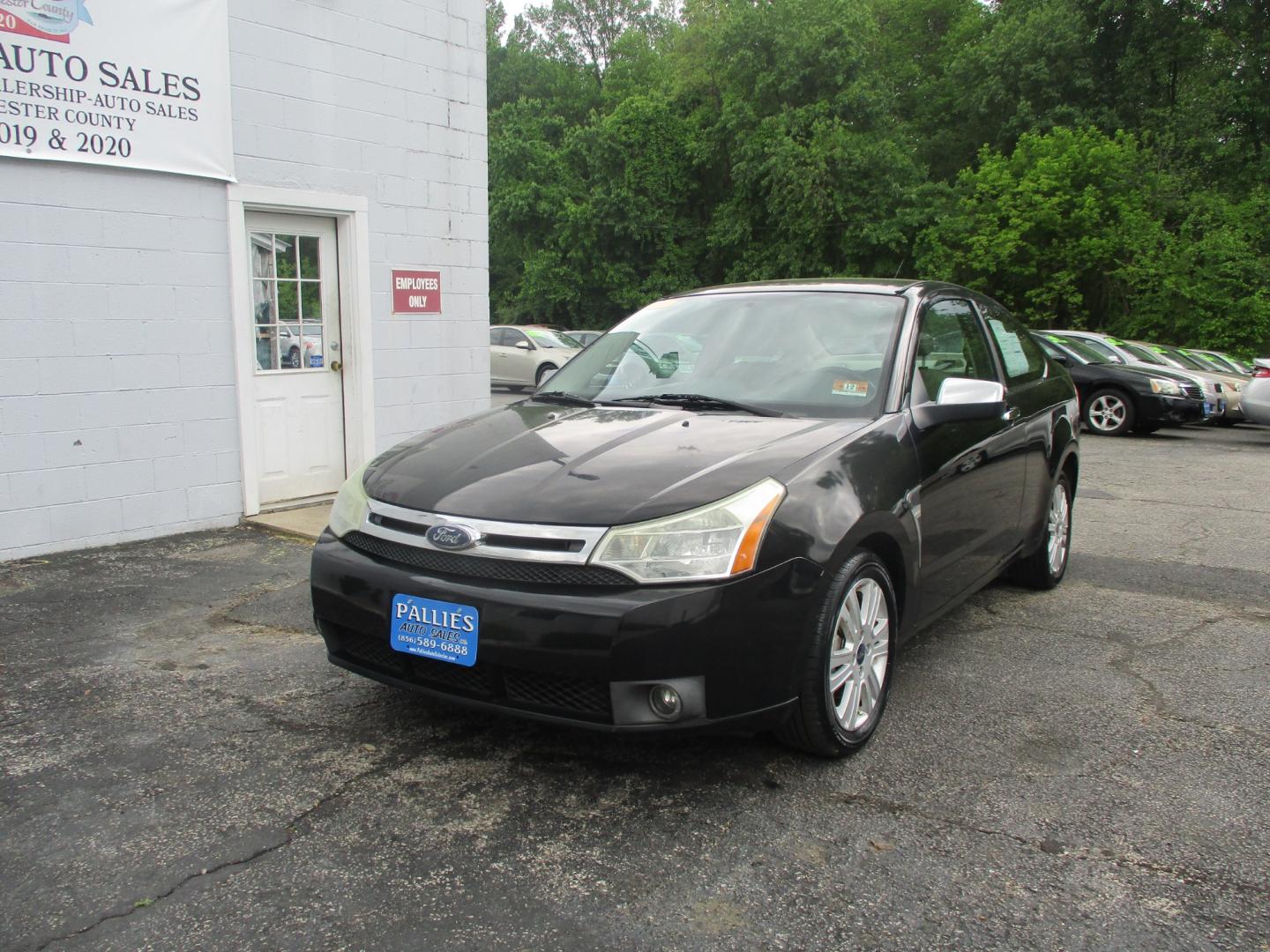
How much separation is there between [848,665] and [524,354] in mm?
19330

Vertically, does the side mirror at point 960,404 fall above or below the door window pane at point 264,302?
below

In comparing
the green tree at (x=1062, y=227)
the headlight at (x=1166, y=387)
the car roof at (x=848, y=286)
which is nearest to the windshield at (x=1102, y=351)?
the headlight at (x=1166, y=387)

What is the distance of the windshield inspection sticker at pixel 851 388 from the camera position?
3.70m

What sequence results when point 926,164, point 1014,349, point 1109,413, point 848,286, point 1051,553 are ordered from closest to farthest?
point 848,286 → point 1014,349 → point 1051,553 → point 1109,413 → point 926,164

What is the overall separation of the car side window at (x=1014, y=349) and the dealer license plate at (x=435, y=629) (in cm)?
310

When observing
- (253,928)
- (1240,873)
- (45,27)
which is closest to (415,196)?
(45,27)

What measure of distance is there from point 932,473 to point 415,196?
5.48m

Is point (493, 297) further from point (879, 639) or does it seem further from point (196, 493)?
point (879, 639)

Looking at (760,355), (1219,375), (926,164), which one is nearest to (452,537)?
(760,355)

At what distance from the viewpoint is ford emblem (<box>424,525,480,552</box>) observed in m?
2.95

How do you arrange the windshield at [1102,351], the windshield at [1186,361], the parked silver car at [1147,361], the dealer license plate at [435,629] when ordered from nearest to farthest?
1. the dealer license plate at [435,629]
2. the parked silver car at [1147,361]
3. the windshield at [1102,351]
4. the windshield at [1186,361]

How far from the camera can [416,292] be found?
791 cm

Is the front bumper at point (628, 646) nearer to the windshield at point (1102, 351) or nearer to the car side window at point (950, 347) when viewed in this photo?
the car side window at point (950, 347)

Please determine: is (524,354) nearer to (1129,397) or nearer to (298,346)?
(1129,397)
